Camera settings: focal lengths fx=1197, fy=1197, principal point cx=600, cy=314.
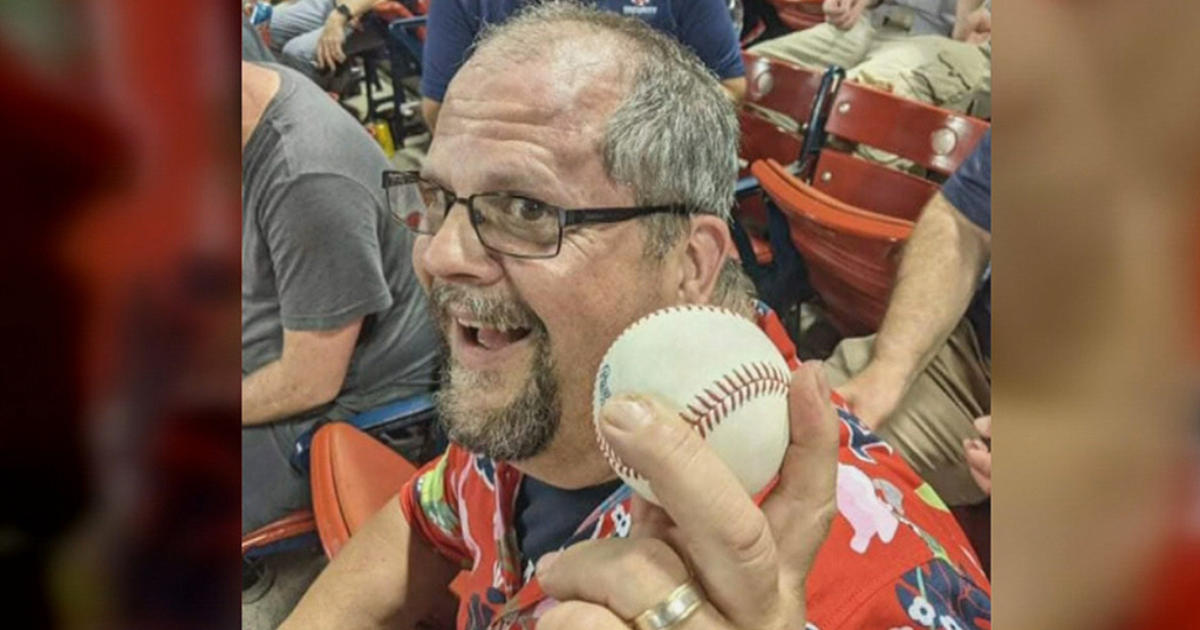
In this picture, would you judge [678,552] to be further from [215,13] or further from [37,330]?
[37,330]

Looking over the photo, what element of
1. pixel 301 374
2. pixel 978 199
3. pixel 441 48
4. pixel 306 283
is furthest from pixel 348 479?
pixel 978 199

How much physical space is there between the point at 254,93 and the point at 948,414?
1.09 m

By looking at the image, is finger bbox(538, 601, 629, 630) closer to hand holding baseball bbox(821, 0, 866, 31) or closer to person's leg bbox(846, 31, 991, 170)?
person's leg bbox(846, 31, 991, 170)

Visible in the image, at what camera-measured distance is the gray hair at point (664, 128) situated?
1410mm

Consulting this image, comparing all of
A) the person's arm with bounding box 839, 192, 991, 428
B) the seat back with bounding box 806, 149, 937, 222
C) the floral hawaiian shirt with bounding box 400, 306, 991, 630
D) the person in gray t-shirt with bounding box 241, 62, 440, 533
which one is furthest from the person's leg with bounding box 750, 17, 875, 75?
the person in gray t-shirt with bounding box 241, 62, 440, 533

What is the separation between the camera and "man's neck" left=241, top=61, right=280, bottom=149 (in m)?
1.76

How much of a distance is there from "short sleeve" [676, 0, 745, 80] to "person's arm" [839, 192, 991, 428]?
299 mm

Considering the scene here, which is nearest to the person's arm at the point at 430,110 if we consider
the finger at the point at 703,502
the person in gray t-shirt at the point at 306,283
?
the person in gray t-shirt at the point at 306,283

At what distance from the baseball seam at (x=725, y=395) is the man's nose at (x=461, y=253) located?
0.36 m

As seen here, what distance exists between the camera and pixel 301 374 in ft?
5.70

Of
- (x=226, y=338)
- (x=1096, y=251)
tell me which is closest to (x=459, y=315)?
(x=226, y=338)

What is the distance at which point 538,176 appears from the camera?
144 centimetres

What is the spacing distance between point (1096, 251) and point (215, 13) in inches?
51.4

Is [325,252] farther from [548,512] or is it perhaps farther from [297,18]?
[548,512]
